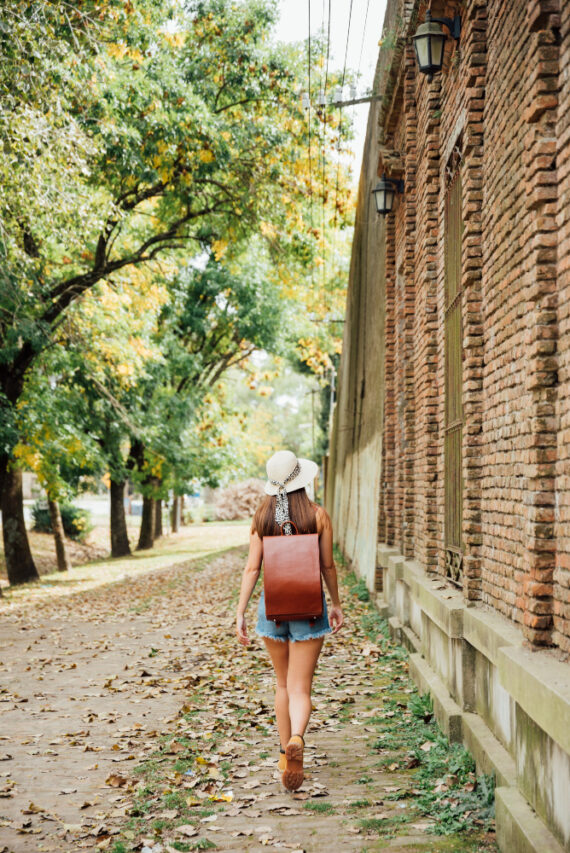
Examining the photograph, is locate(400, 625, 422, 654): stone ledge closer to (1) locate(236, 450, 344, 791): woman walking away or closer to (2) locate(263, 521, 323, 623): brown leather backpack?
(1) locate(236, 450, 344, 791): woman walking away

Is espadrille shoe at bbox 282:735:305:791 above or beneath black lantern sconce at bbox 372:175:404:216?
beneath

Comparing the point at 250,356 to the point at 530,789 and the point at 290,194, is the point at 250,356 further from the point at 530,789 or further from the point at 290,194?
the point at 530,789

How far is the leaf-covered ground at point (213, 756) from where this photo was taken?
4.75 meters

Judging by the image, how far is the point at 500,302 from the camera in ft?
18.2

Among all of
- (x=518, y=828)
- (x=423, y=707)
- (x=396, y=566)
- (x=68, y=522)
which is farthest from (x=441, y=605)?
(x=68, y=522)

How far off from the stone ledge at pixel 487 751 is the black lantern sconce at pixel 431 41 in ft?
17.2

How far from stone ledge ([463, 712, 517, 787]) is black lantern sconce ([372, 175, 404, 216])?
25.8 ft

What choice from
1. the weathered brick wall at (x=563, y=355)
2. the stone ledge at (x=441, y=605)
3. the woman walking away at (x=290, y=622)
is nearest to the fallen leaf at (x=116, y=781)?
the woman walking away at (x=290, y=622)

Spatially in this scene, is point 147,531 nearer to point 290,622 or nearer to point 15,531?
point 15,531

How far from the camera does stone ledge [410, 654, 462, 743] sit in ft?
19.3

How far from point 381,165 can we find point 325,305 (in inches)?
763

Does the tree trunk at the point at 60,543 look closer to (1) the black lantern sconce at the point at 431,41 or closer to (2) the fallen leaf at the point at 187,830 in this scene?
(1) the black lantern sconce at the point at 431,41

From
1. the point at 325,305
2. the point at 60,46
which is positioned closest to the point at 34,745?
the point at 60,46

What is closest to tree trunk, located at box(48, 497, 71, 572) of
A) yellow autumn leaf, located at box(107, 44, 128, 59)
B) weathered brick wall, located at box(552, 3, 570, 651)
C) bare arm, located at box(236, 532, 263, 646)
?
yellow autumn leaf, located at box(107, 44, 128, 59)
